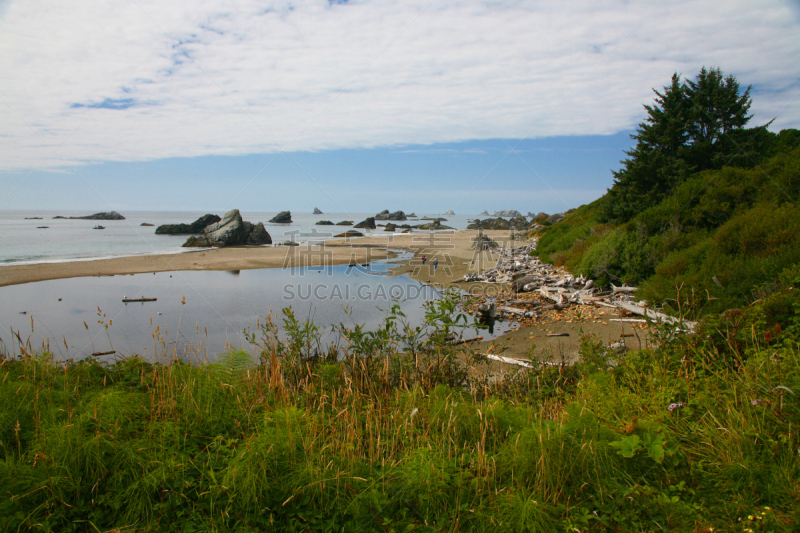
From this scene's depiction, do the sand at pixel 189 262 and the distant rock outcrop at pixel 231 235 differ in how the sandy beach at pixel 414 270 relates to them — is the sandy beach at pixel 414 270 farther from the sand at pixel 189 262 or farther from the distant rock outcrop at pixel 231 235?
the distant rock outcrop at pixel 231 235

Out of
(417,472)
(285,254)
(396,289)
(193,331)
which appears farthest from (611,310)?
(285,254)

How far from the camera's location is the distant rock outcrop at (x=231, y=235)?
37.9 metres

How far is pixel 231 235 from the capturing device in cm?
3859

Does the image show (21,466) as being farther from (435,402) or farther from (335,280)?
(335,280)

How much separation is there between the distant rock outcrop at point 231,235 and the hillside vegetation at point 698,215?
28.0 metres

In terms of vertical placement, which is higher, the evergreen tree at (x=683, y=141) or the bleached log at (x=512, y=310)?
the evergreen tree at (x=683, y=141)

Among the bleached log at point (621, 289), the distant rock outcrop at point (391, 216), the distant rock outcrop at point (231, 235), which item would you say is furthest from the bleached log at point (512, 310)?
the distant rock outcrop at point (391, 216)

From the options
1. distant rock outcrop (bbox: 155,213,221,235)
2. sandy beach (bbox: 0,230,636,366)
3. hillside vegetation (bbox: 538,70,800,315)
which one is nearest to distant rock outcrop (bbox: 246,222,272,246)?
sandy beach (bbox: 0,230,636,366)

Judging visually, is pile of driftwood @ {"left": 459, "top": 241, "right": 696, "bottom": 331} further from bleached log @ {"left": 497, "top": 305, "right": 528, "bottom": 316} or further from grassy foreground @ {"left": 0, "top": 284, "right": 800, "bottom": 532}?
grassy foreground @ {"left": 0, "top": 284, "right": 800, "bottom": 532}

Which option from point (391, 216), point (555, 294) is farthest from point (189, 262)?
point (391, 216)

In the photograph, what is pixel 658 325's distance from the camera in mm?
4910

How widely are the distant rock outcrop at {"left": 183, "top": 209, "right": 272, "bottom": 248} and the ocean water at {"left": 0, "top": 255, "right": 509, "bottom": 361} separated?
17.4 m

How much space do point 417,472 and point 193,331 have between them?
929 centimetres

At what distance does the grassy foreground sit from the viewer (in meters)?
2.61
